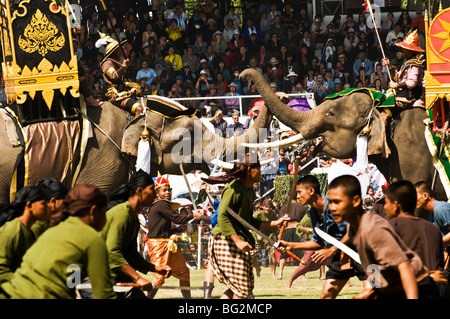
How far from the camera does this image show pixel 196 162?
1278 cm

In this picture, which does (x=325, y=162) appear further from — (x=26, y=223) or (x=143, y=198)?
(x=26, y=223)

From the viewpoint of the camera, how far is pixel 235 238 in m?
8.52

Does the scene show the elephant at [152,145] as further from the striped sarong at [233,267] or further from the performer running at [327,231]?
the performer running at [327,231]

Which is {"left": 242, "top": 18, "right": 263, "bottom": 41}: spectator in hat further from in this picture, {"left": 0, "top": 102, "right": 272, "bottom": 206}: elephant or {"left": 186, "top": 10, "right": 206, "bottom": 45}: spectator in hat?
{"left": 0, "top": 102, "right": 272, "bottom": 206}: elephant

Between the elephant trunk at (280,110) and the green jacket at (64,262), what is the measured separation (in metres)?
7.80

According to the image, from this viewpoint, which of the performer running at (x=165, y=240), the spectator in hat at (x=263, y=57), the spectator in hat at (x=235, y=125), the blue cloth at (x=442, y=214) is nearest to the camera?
the blue cloth at (x=442, y=214)

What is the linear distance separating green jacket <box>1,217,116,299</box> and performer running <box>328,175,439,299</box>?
1590mm

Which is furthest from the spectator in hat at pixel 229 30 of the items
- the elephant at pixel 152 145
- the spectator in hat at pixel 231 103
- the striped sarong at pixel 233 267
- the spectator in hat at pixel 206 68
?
the striped sarong at pixel 233 267

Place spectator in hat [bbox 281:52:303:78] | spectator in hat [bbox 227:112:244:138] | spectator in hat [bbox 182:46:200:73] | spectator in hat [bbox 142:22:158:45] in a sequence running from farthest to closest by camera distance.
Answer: spectator in hat [bbox 142:22:158:45] → spectator in hat [bbox 182:46:200:73] → spectator in hat [bbox 281:52:303:78] → spectator in hat [bbox 227:112:244:138]

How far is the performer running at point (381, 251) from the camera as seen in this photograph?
18.4ft

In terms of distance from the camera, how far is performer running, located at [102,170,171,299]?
289 inches

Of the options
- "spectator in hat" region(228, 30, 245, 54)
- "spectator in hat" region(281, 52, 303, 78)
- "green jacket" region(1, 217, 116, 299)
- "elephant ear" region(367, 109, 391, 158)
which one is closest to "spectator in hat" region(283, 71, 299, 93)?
"spectator in hat" region(281, 52, 303, 78)

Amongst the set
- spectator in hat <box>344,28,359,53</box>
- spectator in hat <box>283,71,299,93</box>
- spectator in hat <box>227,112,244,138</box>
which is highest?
spectator in hat <box>344,28,359,53</box>

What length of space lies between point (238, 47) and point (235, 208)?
13547mm
